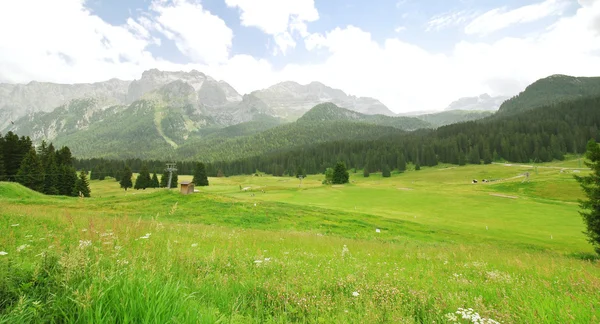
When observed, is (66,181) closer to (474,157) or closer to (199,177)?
(199,177)

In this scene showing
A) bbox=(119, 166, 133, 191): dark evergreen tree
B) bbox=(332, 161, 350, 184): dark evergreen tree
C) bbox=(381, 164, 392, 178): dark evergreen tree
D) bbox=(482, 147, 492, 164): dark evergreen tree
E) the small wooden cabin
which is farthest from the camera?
bbox=(482, 147, 492, 164): dark evergreen tree

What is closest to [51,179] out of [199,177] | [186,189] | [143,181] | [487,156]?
[143,181]

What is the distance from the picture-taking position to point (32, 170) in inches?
2410

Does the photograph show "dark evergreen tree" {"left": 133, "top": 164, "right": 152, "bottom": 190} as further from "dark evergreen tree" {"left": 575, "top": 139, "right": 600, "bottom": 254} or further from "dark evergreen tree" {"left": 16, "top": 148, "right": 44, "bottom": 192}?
"dark evergreen tree" {"left": 575, "top": 139, "right": 600, "bottom": 254}

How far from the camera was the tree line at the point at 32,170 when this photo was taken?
199 ft

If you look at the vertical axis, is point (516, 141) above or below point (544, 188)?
above

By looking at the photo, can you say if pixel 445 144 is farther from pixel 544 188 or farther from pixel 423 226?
pixel 423 226

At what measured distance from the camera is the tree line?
199 feet

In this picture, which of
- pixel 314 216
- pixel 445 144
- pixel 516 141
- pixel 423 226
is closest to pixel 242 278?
pixel 314 216

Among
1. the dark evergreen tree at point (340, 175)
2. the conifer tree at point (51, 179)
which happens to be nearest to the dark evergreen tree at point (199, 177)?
the conifer tree at point (51, 179)

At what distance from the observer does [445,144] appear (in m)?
186

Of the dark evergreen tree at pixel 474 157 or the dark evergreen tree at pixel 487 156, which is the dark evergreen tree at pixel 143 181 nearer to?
the dark evergreen tree at pixel 474 157

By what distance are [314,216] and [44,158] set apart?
8223 cm

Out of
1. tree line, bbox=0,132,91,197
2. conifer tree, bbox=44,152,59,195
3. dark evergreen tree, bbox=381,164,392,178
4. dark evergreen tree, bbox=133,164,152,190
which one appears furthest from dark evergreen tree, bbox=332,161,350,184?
conifer tree, bbox=44,152,59,195
